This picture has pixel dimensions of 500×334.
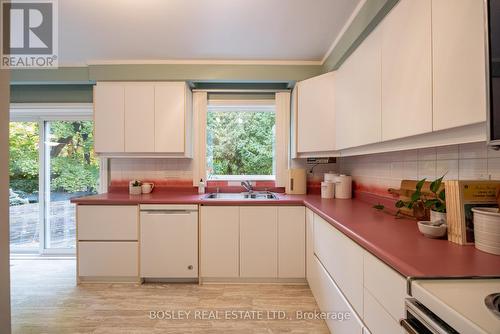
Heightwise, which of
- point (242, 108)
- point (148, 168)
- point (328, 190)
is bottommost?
point (328, 190)

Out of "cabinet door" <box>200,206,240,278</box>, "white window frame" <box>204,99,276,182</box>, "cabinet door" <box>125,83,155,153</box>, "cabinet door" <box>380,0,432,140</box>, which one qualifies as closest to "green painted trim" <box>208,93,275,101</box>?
"white window frame" <box>204,99,276,182</box>

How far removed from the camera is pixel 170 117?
2.62 meters

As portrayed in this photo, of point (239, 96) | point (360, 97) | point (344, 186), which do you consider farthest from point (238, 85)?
point (344, 186)

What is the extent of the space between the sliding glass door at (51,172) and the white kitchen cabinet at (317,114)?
8.58ft

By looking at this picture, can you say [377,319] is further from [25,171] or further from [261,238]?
[25,171]

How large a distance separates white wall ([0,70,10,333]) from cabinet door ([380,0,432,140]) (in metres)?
1.90

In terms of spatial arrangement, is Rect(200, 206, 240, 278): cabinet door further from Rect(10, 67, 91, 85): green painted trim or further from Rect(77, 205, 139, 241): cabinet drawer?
Rect(10, 67, 91, 85): green painted trim

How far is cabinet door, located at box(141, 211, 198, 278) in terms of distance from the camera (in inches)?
92.7

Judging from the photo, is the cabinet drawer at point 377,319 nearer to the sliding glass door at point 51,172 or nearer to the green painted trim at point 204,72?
the green painted trim at point 204,72

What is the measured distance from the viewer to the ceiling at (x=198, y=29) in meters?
1.81

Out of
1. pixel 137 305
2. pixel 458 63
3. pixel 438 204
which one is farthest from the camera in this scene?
pixel 137 305

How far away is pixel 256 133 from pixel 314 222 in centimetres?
Answer: 147

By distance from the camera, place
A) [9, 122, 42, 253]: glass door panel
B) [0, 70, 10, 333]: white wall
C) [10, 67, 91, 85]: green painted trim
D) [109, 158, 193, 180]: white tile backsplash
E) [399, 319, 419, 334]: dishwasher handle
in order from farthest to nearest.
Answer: [9, 122, 42, 253]: glass door panel < [109, 158, 193, 180]: white tile backsplash < [10, 67, 91, 85]: green painted trim < [0, 70, 10, 333]: white wall < [399, 319, 419, 334]: dishwasher handle

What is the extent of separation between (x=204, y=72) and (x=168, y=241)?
1.82 metres
